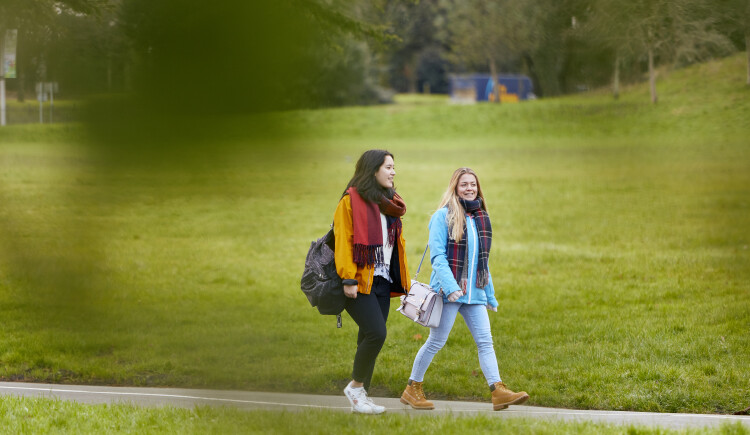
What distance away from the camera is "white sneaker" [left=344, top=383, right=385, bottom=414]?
469cm

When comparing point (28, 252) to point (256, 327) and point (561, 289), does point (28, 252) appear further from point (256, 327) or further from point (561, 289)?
point (561, 289)

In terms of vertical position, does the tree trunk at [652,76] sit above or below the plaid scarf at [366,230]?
above

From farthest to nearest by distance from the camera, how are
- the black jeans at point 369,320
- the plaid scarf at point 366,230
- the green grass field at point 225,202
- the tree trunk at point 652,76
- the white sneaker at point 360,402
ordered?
the white sneaker at point 360,402 → the black jeans at point 369,320 → the plaid scarf at point 366,230 → the tree trunk at point 652,76 → the green grass field at point 225,202

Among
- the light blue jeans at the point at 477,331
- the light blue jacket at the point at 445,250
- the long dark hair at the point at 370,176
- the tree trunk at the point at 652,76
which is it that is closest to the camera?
the tree trunk at the point at 652,76

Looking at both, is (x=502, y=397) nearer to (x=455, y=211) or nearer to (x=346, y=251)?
(x=455, y=211)

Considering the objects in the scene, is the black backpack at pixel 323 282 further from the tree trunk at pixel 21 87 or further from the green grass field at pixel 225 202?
the tree trunk at pixel 21 87

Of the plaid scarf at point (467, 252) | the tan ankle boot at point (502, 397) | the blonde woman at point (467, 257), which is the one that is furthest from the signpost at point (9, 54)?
the tan ankle boot at point (502, 397)

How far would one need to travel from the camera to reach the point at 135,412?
15.9 feet

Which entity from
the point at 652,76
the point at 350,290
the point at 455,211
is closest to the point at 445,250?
the point at 455,211

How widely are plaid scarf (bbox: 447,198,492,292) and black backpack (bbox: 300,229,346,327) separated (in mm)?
774

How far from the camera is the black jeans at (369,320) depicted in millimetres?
4551

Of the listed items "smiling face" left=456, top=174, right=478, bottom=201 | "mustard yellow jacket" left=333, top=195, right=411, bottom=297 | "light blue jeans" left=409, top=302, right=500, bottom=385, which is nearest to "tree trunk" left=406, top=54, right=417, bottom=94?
"mustard yellow jacket" left=333, top=195, right=411, bottom=297

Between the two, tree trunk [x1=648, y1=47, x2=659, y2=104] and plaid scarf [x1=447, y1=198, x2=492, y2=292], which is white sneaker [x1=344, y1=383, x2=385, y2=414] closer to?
plaid scarf [x1=447, y1=198, x2=492, y2=292]

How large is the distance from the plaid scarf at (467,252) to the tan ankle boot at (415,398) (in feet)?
2.45
